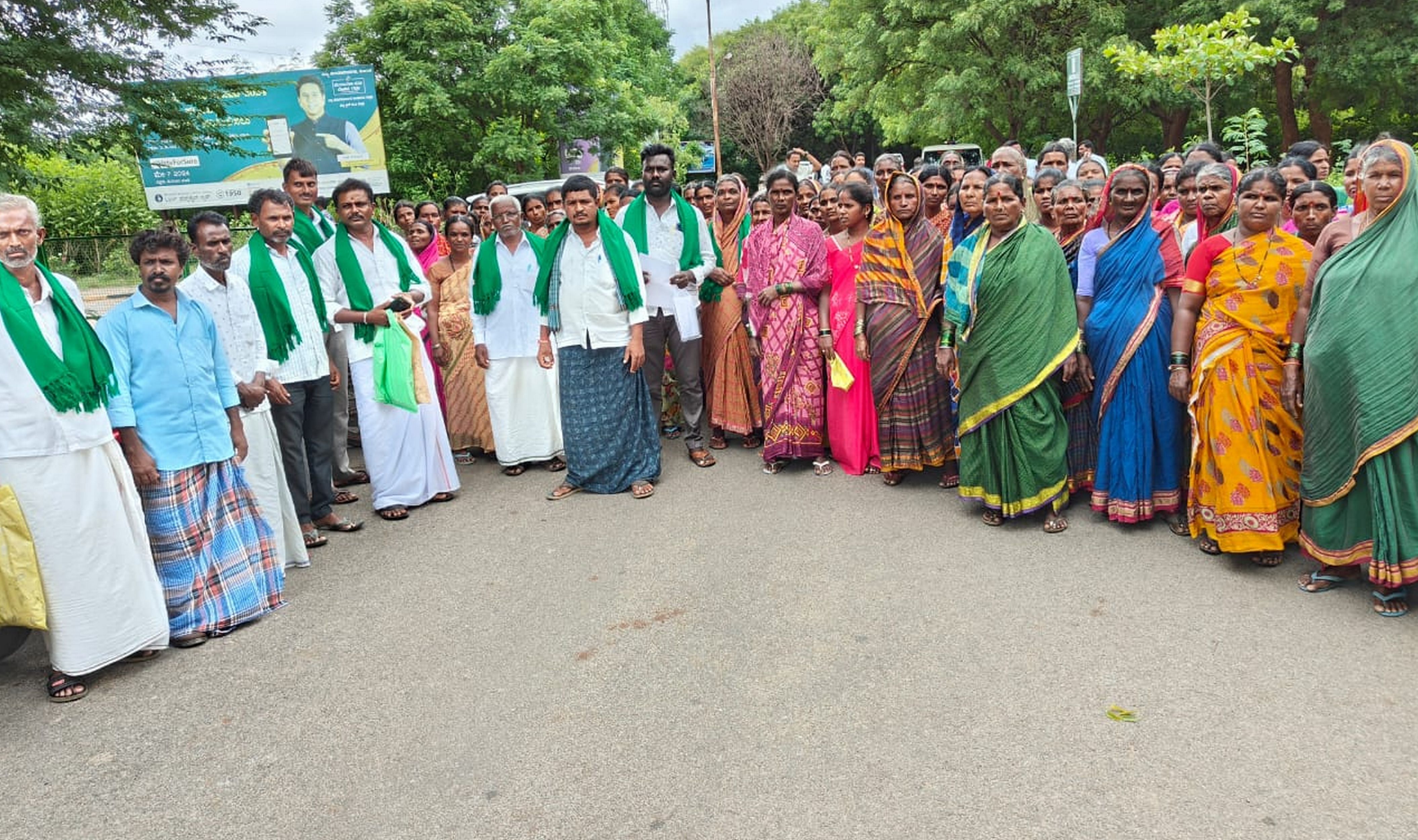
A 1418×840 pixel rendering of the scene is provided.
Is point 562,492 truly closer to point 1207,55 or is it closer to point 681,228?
point 681,228

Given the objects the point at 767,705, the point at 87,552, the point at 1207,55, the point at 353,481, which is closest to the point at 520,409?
the point at 353,481

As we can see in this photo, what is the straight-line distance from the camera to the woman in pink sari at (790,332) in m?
5.74

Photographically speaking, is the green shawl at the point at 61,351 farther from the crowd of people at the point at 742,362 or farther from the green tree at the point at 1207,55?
the green tree at the point at 1207,55

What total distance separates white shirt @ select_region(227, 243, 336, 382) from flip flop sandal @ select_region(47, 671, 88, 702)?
1790 millimetres

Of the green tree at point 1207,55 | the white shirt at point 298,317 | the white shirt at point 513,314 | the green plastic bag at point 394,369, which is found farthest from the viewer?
the green tree at point 1207,55

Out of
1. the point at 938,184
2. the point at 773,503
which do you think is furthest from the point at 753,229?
the point at 773,503

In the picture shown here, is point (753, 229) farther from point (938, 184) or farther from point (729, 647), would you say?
point (729, 647)

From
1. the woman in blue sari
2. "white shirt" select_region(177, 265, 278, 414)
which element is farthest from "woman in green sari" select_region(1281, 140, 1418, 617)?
"white shirt" select_region(177, 265, 278, 414)

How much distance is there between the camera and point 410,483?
18.5 ft

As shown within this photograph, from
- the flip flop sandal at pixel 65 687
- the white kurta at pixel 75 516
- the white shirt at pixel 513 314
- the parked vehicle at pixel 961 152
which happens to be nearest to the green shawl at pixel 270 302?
the white kurta at pixel 75 516

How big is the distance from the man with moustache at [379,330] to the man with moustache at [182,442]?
4.22ft

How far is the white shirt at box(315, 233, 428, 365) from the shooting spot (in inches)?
212

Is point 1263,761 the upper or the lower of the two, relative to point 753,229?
lower

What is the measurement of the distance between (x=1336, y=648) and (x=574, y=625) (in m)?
2.88
